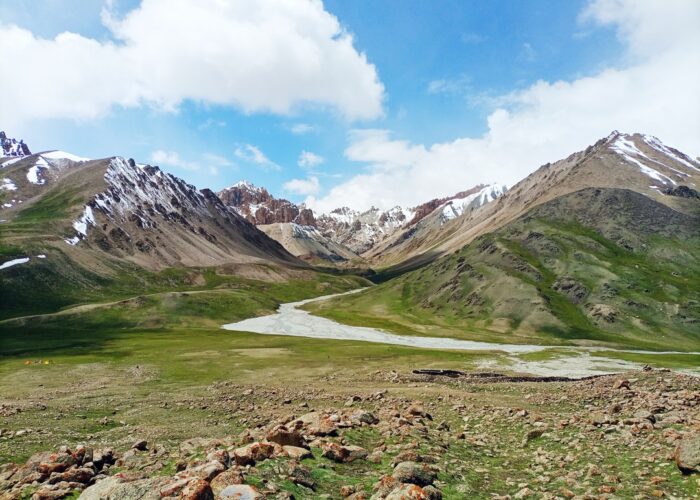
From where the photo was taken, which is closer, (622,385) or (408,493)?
(408,493)

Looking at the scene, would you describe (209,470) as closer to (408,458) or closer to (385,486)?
(385,486)

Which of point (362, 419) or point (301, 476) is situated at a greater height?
point (301, 476)

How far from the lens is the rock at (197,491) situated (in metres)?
13.2

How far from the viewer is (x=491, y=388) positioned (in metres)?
48.0

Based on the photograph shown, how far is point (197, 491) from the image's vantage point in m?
13.3

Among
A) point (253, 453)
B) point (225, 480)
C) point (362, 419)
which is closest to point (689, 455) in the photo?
point (362, 419)

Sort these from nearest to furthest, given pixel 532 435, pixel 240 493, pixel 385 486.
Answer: pixel 240 493, pixel 385 486, pixel 532 435

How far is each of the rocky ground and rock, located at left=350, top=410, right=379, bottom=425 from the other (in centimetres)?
13

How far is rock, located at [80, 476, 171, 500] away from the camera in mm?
14055

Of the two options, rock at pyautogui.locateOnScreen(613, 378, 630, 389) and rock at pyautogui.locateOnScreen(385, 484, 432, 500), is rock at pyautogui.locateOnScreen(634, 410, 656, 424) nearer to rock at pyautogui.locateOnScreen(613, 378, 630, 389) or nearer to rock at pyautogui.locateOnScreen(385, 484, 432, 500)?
rock at pyautogui.locateOnScreen(613, 378, 630, 389)

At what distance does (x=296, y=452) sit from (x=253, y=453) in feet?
Result: 6.79

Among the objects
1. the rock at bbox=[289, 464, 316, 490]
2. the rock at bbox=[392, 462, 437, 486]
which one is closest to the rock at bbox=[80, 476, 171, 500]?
the rock at bbox=[289, 464, 316, 490]

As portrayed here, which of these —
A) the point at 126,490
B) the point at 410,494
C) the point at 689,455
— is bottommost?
the point at 410,494

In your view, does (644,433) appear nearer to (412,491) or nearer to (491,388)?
(412,491)
